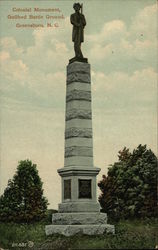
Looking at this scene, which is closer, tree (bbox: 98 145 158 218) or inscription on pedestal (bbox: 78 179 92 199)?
inscription on pedestal (bbox: 78 179 92 199)

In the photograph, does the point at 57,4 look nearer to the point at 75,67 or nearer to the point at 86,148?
the point at 75,67

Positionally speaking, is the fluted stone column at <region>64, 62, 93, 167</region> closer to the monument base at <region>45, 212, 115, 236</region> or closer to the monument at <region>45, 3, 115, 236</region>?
the monument at <region>45, 3, 115, 236</region>

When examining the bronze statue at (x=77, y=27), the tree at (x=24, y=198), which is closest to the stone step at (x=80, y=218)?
the bronze statue at (x=77, y=27)

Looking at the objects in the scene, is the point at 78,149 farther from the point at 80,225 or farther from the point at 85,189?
the point at 80,225

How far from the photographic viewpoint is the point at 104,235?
56.5 feet

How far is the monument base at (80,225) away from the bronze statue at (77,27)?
6986mm

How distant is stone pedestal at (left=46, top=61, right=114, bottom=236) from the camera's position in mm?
17656

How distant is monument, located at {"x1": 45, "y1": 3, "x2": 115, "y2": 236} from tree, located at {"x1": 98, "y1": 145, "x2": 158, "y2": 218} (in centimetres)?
706

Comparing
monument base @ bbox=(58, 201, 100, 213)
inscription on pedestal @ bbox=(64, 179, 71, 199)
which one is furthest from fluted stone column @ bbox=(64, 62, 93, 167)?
monument base @ bbox=(58, 201, 100, 213)

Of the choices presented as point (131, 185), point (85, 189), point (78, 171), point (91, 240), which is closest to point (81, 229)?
point (91, 240)

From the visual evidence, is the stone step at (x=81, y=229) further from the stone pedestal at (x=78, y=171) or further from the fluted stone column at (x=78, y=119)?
the fluted stone column at (x=78, y=119)

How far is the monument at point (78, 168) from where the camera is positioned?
58.0 ft

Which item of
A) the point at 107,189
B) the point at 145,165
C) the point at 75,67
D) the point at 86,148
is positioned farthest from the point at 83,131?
the point at 107,189

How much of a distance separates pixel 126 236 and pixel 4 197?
12309 mm
